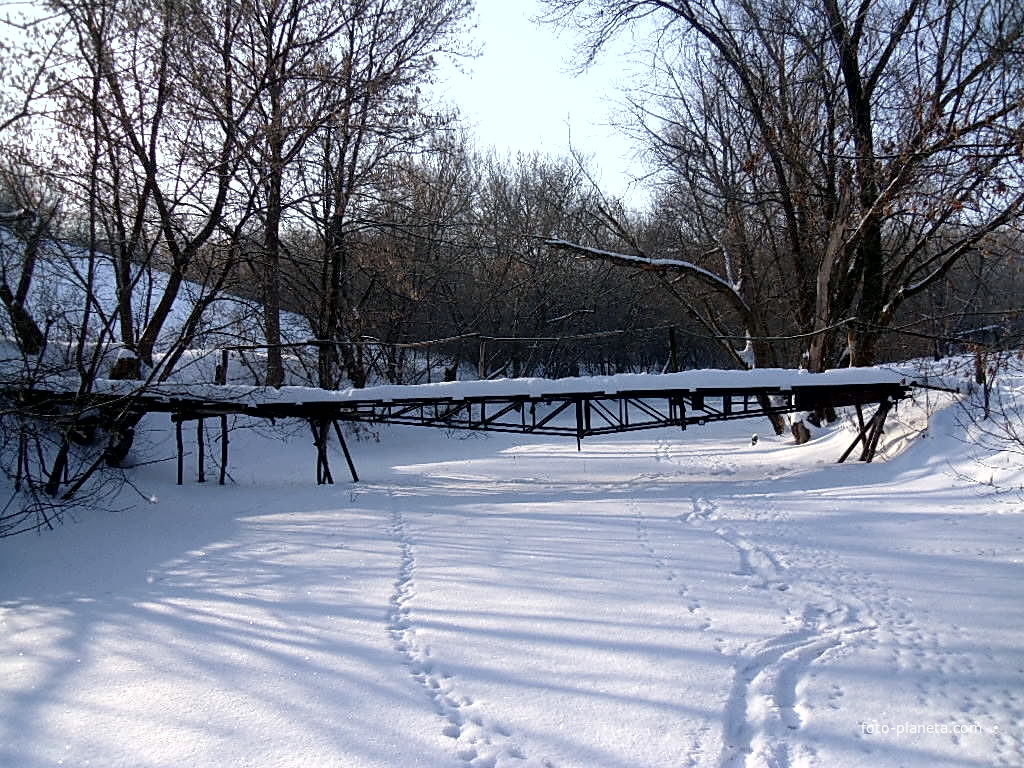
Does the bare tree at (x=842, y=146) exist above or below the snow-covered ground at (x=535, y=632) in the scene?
above

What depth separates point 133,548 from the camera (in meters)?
9.12

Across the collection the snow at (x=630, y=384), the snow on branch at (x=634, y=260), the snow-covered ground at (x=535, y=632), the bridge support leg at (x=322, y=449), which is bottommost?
the snow-covered ground at (x=535, y=632)

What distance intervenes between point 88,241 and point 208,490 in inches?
169

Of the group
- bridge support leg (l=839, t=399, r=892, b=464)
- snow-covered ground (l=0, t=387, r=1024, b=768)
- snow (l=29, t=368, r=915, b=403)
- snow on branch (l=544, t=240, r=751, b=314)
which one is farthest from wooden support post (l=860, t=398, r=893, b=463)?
snow on branch (l=544, t=240, r=751, b=314)

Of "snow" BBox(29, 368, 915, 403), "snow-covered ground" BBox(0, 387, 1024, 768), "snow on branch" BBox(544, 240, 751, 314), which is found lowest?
"snow-covered ground" BBox(0, 387, 1024, 768)

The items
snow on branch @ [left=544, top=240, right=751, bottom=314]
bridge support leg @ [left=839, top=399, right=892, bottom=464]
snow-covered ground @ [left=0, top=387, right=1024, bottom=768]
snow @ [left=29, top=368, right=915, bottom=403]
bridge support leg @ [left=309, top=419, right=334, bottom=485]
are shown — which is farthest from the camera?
snow on branch @ [left=544, top=240, right=751, bottom=314]

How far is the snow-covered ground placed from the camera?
168 inches

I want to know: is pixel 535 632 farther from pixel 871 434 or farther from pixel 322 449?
pixel 871 434

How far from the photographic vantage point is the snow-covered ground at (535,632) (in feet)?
14.0

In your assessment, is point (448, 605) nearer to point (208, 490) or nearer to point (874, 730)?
point (874, 730)

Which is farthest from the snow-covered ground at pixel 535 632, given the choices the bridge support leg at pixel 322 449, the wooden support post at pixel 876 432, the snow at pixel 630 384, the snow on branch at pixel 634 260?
the snow on branch at pixel 634 260

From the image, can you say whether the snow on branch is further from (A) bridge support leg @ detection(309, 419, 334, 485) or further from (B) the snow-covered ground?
(B) the snow-covered ground

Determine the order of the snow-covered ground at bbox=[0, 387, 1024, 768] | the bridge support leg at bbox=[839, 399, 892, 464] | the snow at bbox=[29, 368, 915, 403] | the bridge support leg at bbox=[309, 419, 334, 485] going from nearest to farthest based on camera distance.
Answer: the snow-covered ground at bbox=[0, 387, 1024, 768] < the snow at bbox=[29, 368, 915, 403] < the bridge support leg at bbox=[839, 399, 892, 464] < the bridge support leg at bbox=[309, 419, 334, 485]

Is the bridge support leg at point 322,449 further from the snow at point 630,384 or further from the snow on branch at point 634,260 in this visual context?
the snow on branch at point 634,260
